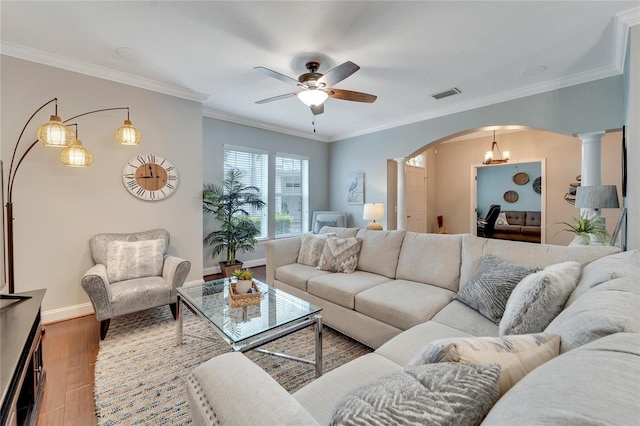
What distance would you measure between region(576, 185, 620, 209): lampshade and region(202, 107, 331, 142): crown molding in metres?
4.54

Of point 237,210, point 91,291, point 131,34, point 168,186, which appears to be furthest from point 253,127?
point 91,291

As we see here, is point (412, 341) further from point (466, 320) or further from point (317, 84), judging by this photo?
point (317, 84)

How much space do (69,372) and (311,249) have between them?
7.25 feet

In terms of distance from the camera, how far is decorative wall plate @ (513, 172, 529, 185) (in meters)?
7.67

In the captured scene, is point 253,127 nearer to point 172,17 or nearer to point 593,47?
point 172,17

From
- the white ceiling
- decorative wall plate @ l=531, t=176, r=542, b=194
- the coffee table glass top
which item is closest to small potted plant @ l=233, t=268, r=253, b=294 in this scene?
the coffee table glass top

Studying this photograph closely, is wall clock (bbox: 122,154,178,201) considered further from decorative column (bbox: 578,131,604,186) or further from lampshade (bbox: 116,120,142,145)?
decorative column (bbox: 578,131,604,186)

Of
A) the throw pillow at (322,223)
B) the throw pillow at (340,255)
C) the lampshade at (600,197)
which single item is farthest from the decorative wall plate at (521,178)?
the throw pillow at (340,255)

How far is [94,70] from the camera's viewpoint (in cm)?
296

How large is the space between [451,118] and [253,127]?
11.2 feet

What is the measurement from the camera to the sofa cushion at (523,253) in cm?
176

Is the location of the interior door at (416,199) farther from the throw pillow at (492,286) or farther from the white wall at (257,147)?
the throw pillow at (492,286)

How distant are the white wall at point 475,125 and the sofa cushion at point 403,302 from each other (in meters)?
1.96

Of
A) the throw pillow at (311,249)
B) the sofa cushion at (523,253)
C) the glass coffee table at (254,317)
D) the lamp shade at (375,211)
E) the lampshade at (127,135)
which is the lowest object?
the glass coffee table at (254,317)
